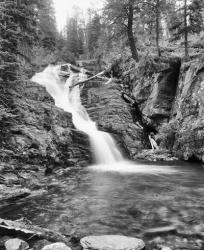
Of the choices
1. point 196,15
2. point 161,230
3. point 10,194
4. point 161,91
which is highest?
point 196,15

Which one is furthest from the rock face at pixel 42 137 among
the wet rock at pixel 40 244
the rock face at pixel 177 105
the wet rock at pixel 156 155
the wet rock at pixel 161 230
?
the wet rock at pixel 161 230

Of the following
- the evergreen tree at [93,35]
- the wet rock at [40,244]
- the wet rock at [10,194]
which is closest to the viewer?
the wet rock at [40,244]

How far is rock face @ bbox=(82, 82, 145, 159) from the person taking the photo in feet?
61.5

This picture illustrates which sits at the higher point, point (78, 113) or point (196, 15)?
point (196, 15)

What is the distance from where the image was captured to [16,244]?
4.38 metres

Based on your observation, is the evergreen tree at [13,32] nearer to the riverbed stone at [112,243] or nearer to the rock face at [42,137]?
the rock face at [42,137]

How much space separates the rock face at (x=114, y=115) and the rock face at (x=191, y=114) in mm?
3008

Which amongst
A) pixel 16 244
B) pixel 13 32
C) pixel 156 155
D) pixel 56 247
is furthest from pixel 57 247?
pixel 156 155

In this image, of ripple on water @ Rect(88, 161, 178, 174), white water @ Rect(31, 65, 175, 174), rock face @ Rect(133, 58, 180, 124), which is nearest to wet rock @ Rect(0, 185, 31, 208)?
ripple on water @ Rect(88, 161, 178, 174)

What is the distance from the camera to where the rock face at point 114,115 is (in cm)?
1873

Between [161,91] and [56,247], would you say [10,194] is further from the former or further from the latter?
[161,91]

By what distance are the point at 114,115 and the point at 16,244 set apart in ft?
53.2

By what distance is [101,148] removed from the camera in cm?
1639

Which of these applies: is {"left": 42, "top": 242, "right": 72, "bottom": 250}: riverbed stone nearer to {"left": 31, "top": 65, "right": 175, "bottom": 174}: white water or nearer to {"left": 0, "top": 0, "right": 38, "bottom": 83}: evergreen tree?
{"left": 0, "top": 0, "right": 38, "bottom": 83}: evergreen tree
